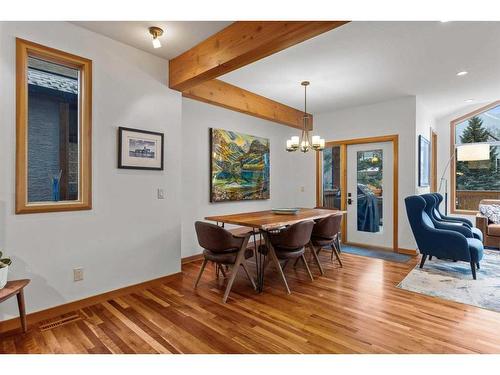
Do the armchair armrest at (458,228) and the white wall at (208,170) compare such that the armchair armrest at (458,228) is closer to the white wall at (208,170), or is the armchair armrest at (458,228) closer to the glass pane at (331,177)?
the glass pane at (331,177)

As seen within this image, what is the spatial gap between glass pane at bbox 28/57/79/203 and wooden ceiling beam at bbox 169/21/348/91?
1079 mm

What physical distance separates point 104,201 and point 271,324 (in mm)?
1980

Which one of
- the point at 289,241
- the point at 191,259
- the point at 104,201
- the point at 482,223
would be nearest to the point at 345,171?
the point at 482,223

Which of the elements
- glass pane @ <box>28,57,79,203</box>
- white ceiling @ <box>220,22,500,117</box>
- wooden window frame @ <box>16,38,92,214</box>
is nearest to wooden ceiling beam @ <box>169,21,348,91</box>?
white ceiling @ <box>220,22,500,117</box>

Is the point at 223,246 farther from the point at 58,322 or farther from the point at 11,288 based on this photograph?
the point at 11,288

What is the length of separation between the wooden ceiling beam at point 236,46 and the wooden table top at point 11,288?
7.86ft

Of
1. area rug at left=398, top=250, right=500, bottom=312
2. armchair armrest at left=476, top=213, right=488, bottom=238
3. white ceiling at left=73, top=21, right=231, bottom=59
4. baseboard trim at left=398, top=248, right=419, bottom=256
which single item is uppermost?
white ceiling at left=73, top=21, right=231, bottom=59

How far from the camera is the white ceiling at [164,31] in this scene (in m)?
2.49

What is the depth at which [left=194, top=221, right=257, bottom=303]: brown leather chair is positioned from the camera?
Answer: 9.02 feet

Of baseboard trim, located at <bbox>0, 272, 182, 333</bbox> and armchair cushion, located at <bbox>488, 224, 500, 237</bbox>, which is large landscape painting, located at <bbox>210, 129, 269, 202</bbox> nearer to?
baseboard trim, located at <bbox>0, 272, 182, 333</bbox>

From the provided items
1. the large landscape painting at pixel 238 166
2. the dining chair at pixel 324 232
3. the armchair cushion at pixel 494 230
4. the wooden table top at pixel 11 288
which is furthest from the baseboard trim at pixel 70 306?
the armchair cushion at pixel 494 230
